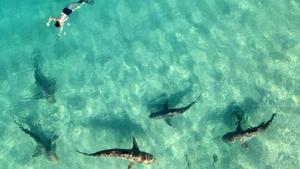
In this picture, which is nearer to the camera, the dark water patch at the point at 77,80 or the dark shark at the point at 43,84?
the dark shark at the point at 43,84

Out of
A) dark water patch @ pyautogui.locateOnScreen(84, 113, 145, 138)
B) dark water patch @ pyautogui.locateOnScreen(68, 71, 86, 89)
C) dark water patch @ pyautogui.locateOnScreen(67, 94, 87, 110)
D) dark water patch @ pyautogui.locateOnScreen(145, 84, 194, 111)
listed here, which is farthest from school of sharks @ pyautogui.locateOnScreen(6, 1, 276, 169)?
dark water patch @ pyautogui.locateOnScreen(68, 71, 86, 89)

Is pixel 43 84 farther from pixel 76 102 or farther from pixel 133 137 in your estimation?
pixel 133 137

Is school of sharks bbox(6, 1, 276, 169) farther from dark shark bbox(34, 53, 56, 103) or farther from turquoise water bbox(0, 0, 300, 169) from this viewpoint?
turquoise water bbox(0, 0, 300, 169)

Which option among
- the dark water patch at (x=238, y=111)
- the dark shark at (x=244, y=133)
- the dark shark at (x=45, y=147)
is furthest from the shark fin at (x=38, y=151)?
the dark water patch at (x=238, y=111)

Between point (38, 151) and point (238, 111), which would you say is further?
point (238, 111)

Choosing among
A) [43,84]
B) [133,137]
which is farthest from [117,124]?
[43,84]

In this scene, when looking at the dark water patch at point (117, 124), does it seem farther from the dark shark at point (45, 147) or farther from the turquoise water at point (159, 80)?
the dark shark at point (45, 147)
